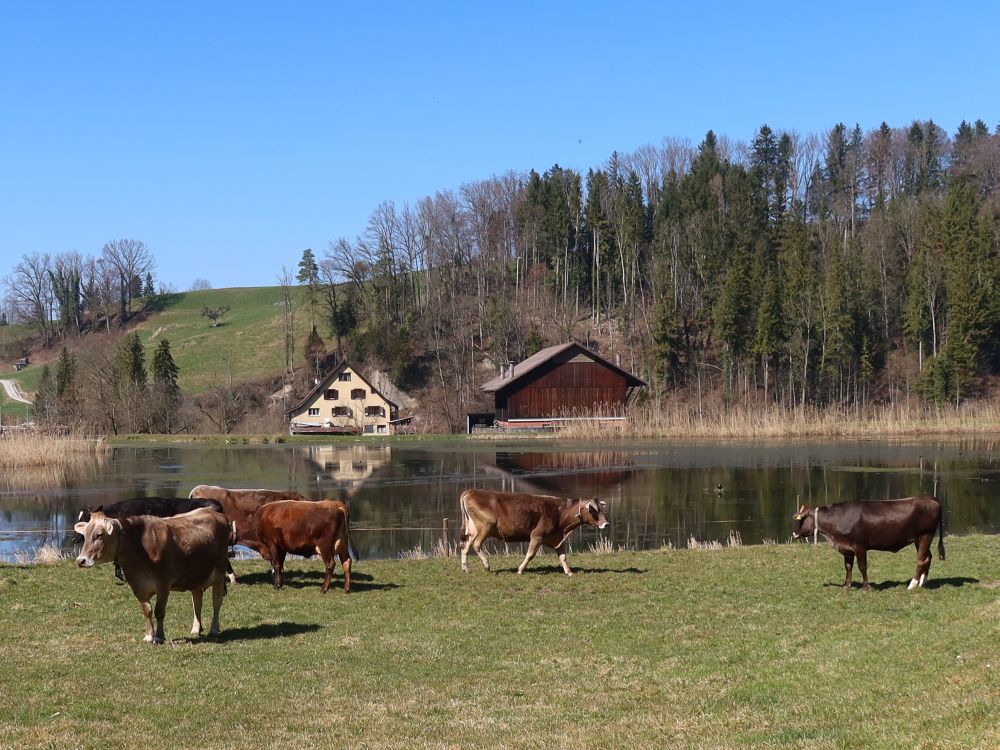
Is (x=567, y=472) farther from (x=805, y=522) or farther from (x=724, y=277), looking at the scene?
(x=724, y=277)

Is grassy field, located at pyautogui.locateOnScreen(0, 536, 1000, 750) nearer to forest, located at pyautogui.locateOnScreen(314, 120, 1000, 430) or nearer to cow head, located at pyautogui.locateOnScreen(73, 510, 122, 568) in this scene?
cow head, located at pyautogui.locateOnScreen(73, 510, 122, 568)

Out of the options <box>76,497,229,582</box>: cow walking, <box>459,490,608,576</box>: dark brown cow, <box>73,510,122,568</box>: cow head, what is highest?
<box>73,510,122,568</box>: cow head

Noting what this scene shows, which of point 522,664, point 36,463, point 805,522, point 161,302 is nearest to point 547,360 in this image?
point 36,463

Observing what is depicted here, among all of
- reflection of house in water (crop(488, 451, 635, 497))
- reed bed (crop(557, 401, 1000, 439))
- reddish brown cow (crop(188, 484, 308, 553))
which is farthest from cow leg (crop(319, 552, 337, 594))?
reed bed (crop(557, 401, 1000, 439))

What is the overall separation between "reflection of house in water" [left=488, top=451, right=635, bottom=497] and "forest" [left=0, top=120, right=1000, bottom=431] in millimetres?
28754

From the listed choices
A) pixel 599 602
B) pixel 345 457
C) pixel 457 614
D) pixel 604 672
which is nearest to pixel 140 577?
pixel 457 614

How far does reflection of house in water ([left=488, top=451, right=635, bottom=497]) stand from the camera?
132 feet

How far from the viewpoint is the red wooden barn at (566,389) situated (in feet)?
268

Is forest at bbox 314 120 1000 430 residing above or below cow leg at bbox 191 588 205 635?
above

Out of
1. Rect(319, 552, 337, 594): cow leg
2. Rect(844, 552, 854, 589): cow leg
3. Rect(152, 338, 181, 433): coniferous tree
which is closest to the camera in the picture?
Rect(844, 552, 854, 589): cow leg

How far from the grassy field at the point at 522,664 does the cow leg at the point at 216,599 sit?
23 centimetres

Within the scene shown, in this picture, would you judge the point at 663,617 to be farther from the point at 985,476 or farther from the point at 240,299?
the point at 240,299

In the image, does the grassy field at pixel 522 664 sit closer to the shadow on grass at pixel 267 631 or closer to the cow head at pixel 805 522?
the shadow on grass at pixel 267 631

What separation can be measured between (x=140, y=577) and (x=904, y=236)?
308 ft
